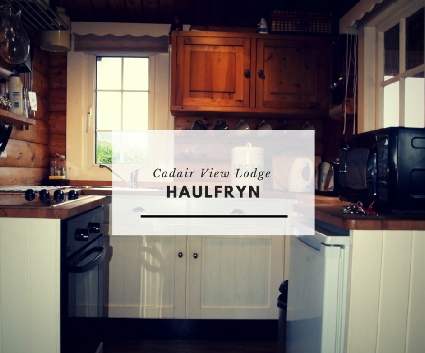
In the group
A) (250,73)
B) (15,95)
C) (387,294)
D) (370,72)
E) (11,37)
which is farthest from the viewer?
(250,73)

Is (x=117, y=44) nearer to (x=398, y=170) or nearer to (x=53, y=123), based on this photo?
(x=53, y=123)

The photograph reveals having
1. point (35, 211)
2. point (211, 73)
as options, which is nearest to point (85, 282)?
point (35, 211)

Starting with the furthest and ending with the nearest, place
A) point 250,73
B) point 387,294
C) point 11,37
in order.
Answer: point 250,73 → point 11,37 → point 387,294

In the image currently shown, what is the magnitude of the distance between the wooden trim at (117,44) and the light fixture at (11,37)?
900mm

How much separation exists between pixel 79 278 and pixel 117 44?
1.89 metres

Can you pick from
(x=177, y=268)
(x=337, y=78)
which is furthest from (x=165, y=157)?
(x=337, y=78)

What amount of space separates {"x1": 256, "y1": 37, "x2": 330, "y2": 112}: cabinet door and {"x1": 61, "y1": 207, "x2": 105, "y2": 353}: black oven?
4.74 feet

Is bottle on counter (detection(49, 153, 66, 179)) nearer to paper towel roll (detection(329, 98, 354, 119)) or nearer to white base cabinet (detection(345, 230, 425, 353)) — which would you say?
paper towel roll (detection(329, 98, 354, 119))

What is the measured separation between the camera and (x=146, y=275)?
2162 millimetres

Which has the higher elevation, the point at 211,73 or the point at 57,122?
the point at 211,73

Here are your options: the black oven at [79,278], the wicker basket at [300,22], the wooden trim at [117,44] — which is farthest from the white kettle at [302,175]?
the wooden trim at [117,44]

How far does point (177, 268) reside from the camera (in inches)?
85.2

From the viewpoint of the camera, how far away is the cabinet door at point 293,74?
251 cm

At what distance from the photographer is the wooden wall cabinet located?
2.46 meters
